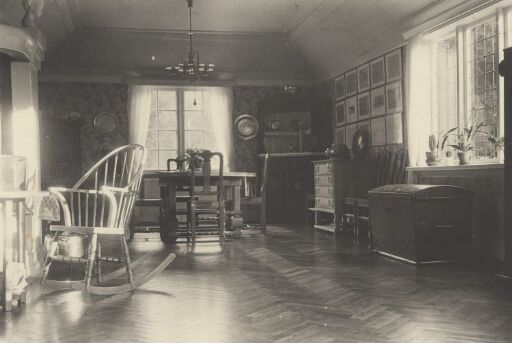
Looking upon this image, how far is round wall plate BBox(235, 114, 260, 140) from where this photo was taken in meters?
9.93

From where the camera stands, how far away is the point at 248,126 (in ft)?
32.7

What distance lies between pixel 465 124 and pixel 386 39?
2026 mm

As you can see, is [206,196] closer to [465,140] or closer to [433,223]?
[433,223]

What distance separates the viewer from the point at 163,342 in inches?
101

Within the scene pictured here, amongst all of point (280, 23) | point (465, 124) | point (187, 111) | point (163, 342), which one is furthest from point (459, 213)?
point (187, 111)

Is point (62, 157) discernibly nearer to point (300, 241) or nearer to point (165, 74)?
point (165, 74)

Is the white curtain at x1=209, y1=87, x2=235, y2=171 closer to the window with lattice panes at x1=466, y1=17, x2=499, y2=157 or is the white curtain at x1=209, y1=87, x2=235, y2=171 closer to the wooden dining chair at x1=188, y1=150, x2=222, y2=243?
the wooden dining chair at x1=188, y1=150, x2=222, y2=243

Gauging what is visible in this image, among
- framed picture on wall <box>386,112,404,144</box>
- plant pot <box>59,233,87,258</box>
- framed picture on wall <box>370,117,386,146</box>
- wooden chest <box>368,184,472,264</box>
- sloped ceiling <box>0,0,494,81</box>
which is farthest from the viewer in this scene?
sloped ceiling <box>0,0,494,81</box>

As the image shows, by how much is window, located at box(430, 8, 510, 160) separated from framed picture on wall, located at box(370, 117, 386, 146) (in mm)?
1037

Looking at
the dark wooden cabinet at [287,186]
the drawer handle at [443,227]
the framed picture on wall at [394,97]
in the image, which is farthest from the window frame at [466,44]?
the dark wooden cabinet at [287,186]

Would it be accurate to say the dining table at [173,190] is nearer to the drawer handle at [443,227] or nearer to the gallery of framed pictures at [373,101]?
the gallery of framed pictures at [373,101]

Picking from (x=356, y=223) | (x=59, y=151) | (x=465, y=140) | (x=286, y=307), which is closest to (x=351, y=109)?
(x=356, y=223)

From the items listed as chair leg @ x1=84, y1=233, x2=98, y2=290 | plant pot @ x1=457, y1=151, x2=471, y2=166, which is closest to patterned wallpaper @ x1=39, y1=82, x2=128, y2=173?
plant pot @ x1=457, y1=151, x2=471, y2=166

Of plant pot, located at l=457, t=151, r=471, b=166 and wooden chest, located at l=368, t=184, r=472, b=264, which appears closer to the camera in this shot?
wooden chest, located at l=368, t=184, r=472, b=264
